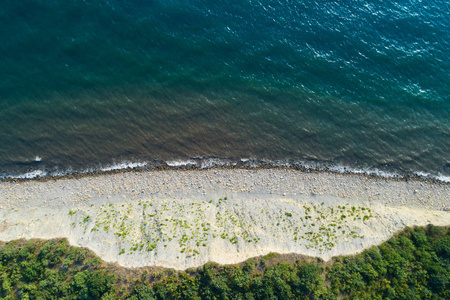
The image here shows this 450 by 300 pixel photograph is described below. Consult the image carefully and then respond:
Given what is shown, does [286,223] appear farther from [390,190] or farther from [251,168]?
[390,190]

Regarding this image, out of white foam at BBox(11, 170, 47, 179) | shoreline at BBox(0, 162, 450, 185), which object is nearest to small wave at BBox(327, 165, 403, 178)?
shoreline at BBox(0, 162, 450, 185)

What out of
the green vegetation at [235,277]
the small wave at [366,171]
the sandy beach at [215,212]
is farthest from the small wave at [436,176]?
the green vegetation at [235,277]

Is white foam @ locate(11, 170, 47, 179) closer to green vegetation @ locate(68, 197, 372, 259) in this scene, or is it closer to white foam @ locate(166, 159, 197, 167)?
green vegetation @ locate(68, 197, 372, 259)

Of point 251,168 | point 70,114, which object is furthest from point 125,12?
point 251,168

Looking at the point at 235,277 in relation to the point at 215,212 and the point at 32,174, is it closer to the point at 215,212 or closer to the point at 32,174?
the point at 215,212

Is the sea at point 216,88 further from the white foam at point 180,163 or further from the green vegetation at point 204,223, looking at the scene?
the green vegetation at point 204,223

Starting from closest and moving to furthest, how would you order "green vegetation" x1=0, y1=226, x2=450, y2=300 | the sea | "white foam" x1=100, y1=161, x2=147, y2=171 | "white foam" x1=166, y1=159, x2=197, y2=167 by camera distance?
"green vegetation" x1=0, y1=226, x2=450, y2=300 < "white foam" x1=100, y1=161, x2=147, y2=171 < "white foam" x1=166, y1=159, x2=197, y2=167 < the sea
